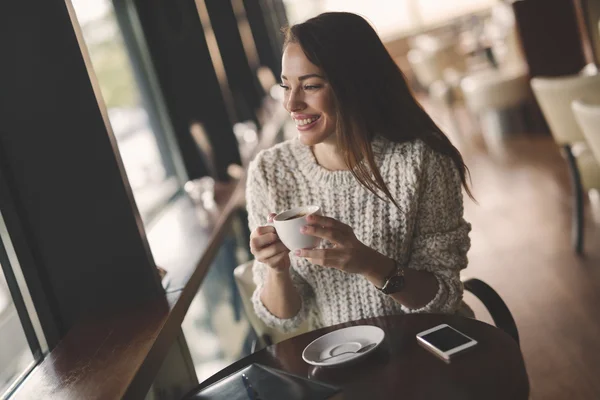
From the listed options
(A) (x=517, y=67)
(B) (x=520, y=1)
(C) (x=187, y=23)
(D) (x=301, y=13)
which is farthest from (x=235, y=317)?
(D) (x=301, y=13)

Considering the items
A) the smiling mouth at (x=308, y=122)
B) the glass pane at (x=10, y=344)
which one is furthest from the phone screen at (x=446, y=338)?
the glass pane at (x=10, y=344)

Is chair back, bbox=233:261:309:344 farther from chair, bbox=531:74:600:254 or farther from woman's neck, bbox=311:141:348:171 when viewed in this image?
chair, bbox=531:74:600:254

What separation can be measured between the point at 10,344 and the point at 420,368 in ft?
3.42

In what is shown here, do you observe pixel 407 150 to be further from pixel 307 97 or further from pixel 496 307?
pixel 496 307

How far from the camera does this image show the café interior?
1584mm

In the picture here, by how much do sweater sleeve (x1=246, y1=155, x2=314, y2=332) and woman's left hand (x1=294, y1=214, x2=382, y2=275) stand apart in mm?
390

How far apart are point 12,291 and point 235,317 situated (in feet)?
4.74

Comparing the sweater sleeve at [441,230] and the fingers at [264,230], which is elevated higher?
the fingers at [264,230]

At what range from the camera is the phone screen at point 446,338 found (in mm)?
1388

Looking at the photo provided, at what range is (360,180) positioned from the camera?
179 centimetres

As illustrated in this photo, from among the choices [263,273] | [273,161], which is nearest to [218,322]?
[263,273]

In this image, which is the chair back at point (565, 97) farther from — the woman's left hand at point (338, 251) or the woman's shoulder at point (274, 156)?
the woman's left hand at point (338, 251)

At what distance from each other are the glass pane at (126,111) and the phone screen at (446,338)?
1.80 metres

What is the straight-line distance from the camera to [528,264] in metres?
3.71
